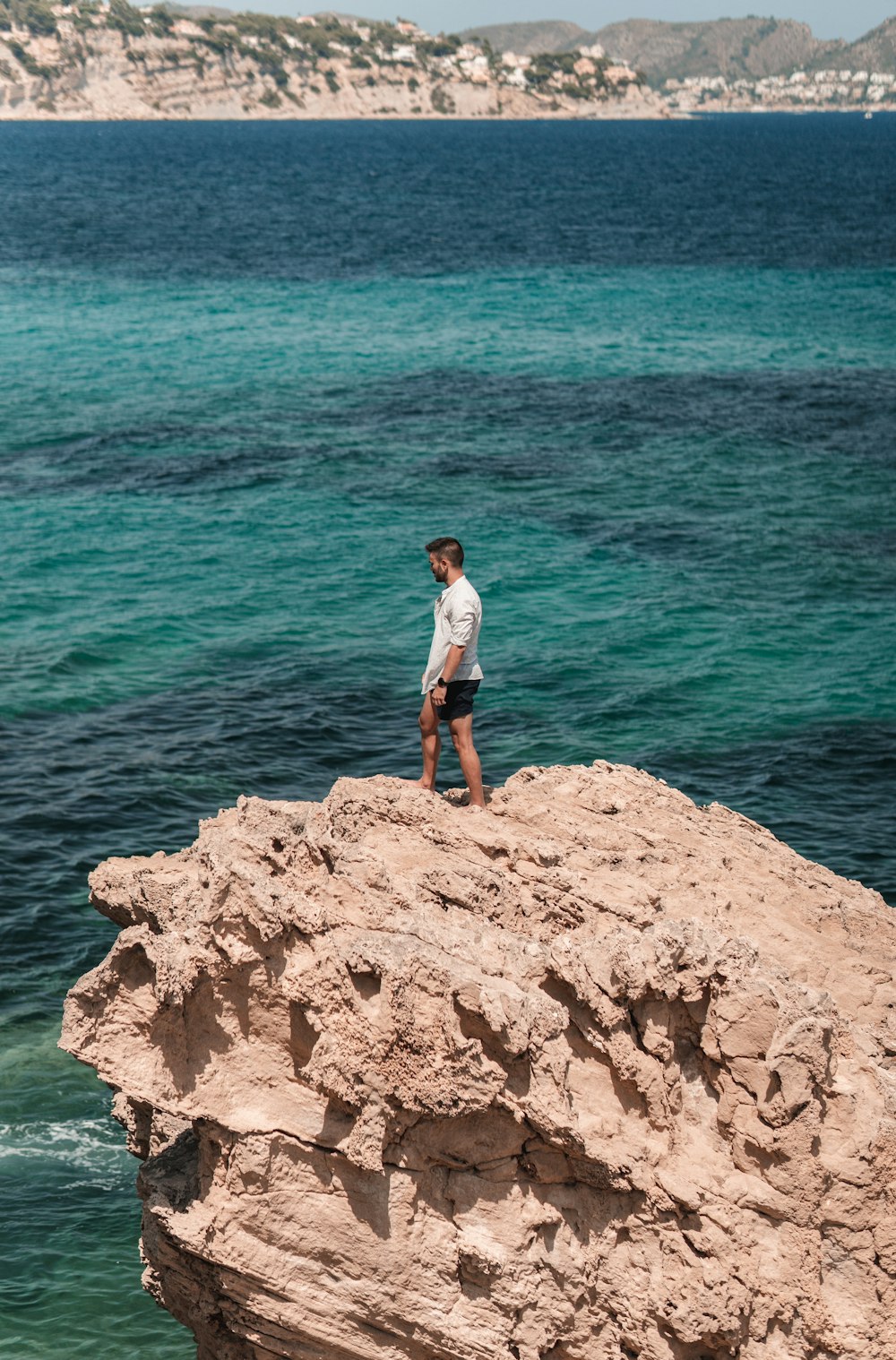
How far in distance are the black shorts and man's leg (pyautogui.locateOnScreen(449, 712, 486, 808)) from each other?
5cm

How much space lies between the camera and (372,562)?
32250 mm

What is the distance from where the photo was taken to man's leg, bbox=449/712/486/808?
1149 cm

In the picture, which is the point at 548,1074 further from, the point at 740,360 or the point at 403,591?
the point at 740,360

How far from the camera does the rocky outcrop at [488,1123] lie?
8055mm

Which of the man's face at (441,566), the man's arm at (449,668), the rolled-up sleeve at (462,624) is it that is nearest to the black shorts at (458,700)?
the man's arm at (449,668)

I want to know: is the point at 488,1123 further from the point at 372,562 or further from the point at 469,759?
the point at 372,562

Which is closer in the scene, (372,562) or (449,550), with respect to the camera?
(449,550)

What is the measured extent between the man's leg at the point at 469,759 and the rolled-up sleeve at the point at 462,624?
697mm

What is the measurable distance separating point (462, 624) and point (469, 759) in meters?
Result: 1.10

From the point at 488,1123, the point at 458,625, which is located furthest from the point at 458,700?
the point at 488,1123

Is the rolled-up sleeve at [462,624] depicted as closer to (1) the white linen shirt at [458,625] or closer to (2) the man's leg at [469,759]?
(1) the white linen shirt at [458,625]

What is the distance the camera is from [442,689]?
1237cm

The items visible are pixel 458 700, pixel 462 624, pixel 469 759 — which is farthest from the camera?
pixel 458 700

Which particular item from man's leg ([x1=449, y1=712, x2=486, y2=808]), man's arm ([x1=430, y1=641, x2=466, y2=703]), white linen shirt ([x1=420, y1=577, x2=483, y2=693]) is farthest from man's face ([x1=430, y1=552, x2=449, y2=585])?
man's leg ([x1=449, y1=712, x2=486, y2=808])
